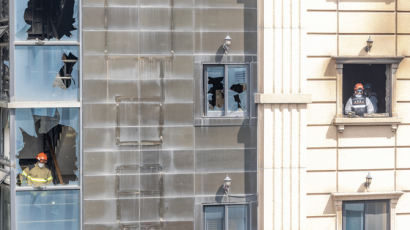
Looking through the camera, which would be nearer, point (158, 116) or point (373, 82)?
point (158, 116)

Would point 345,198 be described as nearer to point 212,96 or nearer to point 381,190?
point 381,190

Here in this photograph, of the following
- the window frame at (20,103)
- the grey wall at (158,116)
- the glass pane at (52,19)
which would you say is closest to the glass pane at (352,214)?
the grey wall at (158,116)

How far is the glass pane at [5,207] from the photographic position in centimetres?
1853

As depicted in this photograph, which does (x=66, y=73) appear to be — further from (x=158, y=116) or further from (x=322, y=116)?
(x=322, y=116)

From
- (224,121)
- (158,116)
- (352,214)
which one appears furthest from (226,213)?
(352,214)

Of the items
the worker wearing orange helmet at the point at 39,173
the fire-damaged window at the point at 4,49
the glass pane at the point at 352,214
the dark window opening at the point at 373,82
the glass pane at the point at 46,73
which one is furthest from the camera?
the dark window opening at the point at 373,82

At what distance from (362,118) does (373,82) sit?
1277 millimetres

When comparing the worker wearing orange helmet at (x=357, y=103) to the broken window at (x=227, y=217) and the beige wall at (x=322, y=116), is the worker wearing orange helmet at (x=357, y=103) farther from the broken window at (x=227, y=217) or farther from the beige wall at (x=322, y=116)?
the broken window at (x=227, y=217)

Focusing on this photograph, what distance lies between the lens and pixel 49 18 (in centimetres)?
1803

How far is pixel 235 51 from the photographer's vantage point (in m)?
18.6

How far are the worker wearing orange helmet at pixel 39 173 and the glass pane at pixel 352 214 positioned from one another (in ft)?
28.4

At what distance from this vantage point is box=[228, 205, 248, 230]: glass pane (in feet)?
61.4

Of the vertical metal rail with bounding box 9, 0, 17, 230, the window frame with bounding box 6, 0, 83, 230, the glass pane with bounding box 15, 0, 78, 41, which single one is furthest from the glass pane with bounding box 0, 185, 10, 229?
the glass pane with bounding box 15, 0, 78, 41

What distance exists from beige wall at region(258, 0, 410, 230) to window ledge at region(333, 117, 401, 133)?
0.17 metres
